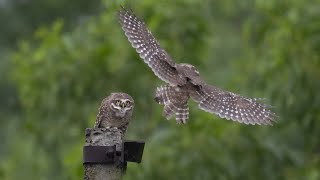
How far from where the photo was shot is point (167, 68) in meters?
11.4

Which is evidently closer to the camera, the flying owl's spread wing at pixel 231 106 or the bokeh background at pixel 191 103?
the flying owl's spread wing at pixel 231 106

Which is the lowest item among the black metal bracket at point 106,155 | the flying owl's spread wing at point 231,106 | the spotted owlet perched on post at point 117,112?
the black metal bracket at point 106,155

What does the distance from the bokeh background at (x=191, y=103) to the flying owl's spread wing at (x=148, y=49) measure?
2.22 m

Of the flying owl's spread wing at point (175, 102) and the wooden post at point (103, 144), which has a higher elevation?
the flying owl's spread wing at point (175, 102)

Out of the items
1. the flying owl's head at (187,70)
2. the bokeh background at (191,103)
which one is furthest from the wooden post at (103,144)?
the bokeh background at (191,103)

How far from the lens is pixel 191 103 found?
14.7 meters

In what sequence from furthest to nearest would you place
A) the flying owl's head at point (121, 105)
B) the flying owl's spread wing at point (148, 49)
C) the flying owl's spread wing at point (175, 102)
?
the flying owl's spread wing at point (148, 49) → the flying owl's spread wing at point (175, 102) → the flying owl's head at point (121, 105)

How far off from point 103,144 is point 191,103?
217 inches

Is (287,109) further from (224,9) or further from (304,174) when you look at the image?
(224,9)

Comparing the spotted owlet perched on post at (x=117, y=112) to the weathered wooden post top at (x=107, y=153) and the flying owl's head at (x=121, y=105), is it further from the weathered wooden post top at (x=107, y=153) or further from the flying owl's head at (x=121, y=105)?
the weathered wooden post top at (x=107, y=153)

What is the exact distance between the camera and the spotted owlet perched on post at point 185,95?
1126 centimetres

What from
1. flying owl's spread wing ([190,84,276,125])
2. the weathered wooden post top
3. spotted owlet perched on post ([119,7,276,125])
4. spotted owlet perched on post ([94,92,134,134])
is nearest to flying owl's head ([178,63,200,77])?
spotted owlet perched on post ([119,7,276,125])

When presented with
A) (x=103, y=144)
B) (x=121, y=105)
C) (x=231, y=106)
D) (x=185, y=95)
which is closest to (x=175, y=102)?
(x=185, y=95)

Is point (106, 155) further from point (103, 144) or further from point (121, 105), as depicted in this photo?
point (121, 105)
